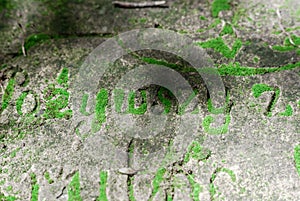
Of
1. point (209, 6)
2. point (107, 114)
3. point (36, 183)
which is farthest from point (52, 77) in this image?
point (209, 6)

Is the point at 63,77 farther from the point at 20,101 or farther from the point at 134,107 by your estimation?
the point at 134,107

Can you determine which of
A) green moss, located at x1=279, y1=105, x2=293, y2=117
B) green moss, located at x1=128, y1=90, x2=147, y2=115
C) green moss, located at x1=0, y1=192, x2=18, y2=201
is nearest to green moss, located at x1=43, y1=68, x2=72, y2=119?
green moss, located at x1=128, y1=90, x2=147, y2=115

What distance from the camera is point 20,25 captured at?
1952mm

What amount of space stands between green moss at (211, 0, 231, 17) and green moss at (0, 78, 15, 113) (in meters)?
1.03

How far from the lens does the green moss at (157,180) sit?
1418mm

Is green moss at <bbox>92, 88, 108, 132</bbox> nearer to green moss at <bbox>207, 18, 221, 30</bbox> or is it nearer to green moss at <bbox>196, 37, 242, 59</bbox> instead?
green moss at <bbox>196, 37, 242, 59</bbox>

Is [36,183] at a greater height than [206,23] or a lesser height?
lesser

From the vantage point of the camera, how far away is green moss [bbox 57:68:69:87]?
68.0 inches

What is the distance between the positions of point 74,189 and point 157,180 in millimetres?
307

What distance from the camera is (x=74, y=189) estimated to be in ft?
4.70

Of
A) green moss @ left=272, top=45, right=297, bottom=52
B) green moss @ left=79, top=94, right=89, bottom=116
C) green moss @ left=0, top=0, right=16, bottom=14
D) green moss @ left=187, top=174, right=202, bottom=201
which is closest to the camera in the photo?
green moss @ left=187, top=174, right=202, bottom=201

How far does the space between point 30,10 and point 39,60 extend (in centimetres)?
39

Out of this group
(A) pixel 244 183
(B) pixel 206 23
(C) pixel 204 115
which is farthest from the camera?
(B) pixel 206 23

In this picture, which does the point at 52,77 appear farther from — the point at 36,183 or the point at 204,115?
the point at 204,115
